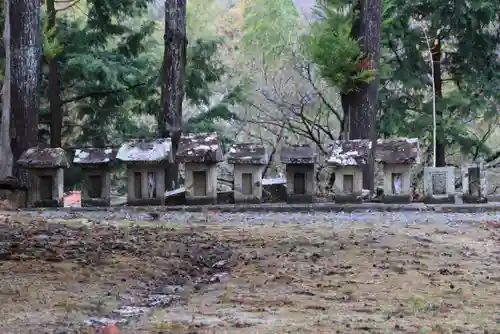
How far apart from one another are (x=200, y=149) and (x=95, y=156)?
5.35 feet

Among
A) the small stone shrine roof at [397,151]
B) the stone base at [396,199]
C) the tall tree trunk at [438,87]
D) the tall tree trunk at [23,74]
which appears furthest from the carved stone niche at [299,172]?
the tall tree trunk at [438,87]

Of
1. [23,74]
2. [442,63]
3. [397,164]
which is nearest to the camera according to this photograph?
[397,164]

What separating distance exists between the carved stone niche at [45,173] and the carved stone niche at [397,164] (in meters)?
4.65

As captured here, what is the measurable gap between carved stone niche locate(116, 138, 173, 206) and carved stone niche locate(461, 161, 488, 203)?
4301 mm

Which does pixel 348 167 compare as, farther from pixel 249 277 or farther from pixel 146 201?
pixel 249 277

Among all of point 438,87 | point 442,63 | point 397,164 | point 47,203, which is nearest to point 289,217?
point 397,164

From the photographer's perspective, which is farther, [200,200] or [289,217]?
[200,200]

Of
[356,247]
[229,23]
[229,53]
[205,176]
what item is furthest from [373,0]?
[229,23]

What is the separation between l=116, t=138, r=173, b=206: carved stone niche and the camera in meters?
10.2

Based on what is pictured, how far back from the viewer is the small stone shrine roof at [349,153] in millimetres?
10092

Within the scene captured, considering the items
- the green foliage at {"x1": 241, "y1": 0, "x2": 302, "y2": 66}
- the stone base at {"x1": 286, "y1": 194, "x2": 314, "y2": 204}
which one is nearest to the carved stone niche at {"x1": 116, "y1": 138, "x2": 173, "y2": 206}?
the stone base at {"x1": 286, "y1": 194, "x2": 314, "y2": 204}

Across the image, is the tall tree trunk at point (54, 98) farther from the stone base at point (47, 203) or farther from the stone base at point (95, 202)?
the stone base at point (47, 203)

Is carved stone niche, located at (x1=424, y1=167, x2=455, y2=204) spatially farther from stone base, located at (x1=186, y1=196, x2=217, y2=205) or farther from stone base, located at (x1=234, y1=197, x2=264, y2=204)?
stone base, located at (x1=186, y1=196, x2=217, y2=205)

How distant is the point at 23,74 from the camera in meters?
11.7
